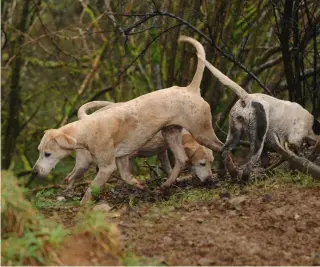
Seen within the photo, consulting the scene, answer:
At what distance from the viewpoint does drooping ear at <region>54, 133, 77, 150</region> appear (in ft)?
27.7

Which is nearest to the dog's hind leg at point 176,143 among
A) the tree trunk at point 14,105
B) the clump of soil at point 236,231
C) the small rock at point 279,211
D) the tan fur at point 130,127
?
the tan fur at point 130,127

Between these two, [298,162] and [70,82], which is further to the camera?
[70,82]

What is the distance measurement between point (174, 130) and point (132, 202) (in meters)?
1.25

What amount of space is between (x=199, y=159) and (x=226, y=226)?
2.83 metres

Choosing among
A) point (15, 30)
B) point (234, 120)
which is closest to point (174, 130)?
point (234, 120)

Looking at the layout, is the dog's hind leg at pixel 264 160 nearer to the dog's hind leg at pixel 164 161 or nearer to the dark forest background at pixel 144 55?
the dark forest background at pixel 144 55

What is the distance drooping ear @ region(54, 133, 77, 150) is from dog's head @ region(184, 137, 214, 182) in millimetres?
1665

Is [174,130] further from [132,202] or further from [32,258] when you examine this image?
[32,258]

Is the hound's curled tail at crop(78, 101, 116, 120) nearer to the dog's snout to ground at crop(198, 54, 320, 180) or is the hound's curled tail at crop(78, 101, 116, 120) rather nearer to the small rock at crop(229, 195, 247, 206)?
the dog's snout to ground at crop(198, 54, 320, 180)

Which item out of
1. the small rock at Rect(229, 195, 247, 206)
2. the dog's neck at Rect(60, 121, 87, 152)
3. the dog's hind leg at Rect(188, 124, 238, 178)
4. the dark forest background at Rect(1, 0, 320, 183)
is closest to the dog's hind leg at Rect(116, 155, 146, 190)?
the dog's neck at Rect(60, 121, 87, 152)

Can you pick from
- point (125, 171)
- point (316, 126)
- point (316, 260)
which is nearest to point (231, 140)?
point (316, 126)

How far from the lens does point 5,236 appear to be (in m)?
5.57

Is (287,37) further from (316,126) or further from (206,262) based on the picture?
(206,262)

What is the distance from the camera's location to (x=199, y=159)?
936 centimetres
